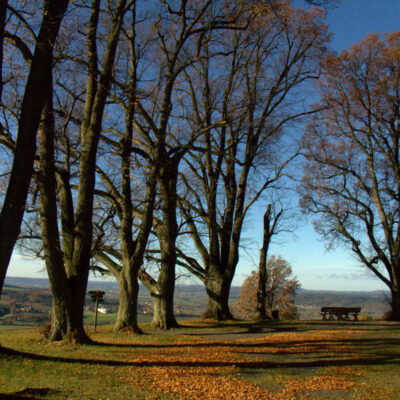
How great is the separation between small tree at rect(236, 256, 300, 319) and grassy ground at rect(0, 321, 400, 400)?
28.6m

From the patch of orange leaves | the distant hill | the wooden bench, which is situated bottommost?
the patch of orange leaves

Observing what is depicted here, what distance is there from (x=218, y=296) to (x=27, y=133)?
45.5ft

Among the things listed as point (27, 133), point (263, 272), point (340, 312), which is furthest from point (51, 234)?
point (340, 312)

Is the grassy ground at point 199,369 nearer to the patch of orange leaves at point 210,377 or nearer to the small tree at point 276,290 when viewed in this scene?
the patch of orange leaves at point 210,377

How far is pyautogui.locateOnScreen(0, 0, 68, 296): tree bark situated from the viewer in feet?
21.0

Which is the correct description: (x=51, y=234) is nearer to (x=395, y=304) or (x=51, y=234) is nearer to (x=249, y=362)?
(x=249, y=362)

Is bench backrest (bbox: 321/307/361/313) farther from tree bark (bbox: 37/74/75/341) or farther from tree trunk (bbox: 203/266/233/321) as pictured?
tree bark (bbox: 37/74/75/341)

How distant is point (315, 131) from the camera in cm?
2322

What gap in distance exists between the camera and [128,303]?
1305 cm

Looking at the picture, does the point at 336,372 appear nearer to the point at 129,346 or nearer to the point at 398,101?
the point at 129,346

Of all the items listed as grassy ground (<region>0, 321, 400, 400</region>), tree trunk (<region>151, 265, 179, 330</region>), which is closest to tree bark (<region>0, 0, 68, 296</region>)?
grassy ground (<region>0, 321, 400, 400</region>)

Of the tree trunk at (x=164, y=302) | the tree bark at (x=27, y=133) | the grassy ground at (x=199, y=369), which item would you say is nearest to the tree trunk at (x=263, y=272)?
the tree trunk at (x=164, y=302)

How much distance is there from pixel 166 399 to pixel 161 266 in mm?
9876

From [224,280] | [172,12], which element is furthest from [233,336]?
[172,12]
